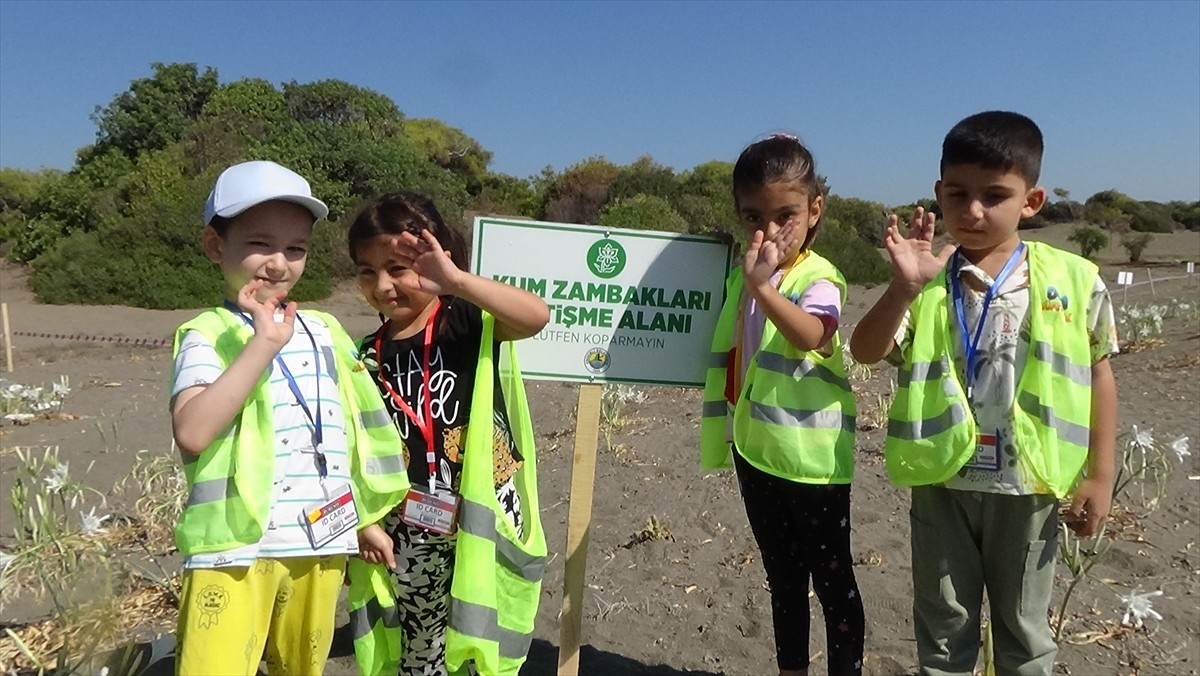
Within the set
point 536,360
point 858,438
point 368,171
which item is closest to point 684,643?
point 536,360

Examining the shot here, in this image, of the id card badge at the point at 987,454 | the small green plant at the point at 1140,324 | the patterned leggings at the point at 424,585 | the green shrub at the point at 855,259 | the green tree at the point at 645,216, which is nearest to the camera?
the id card badge at the point at 987,454

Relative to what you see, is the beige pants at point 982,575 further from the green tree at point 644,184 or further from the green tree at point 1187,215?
the green tree at point 1187,215

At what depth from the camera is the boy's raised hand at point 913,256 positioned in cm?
196

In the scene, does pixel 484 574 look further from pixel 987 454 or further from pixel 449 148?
pixel 449 148

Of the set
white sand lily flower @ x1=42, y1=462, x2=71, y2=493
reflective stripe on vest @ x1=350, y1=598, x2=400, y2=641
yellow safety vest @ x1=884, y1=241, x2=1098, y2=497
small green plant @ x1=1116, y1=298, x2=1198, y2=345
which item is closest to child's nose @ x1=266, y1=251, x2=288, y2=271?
reflective stripe on vest @ x1=350, y1=598, x2=400, y2=641

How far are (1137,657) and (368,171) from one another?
2001cm

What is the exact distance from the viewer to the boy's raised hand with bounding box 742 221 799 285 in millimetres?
2051

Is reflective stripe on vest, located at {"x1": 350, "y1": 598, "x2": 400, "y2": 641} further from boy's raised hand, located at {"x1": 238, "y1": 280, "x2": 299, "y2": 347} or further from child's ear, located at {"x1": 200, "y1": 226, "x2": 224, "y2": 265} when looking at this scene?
child's ear, located at {"x1": 200, "y1": 226, "x2": 224, "y2": 265}

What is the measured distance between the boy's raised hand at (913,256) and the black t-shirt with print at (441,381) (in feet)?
3.34

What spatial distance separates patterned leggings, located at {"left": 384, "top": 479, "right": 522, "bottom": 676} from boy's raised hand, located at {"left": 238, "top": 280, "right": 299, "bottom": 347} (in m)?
0.65

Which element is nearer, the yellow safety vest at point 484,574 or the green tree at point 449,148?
the yellow safety vest at point 484,574

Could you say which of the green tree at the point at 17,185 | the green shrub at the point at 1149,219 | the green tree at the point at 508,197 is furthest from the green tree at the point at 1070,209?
the green tree at the point at 17,185

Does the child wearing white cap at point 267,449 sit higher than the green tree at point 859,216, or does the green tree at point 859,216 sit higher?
the green tree at point 859,216

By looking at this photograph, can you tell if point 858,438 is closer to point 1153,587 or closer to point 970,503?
point 1153,587
